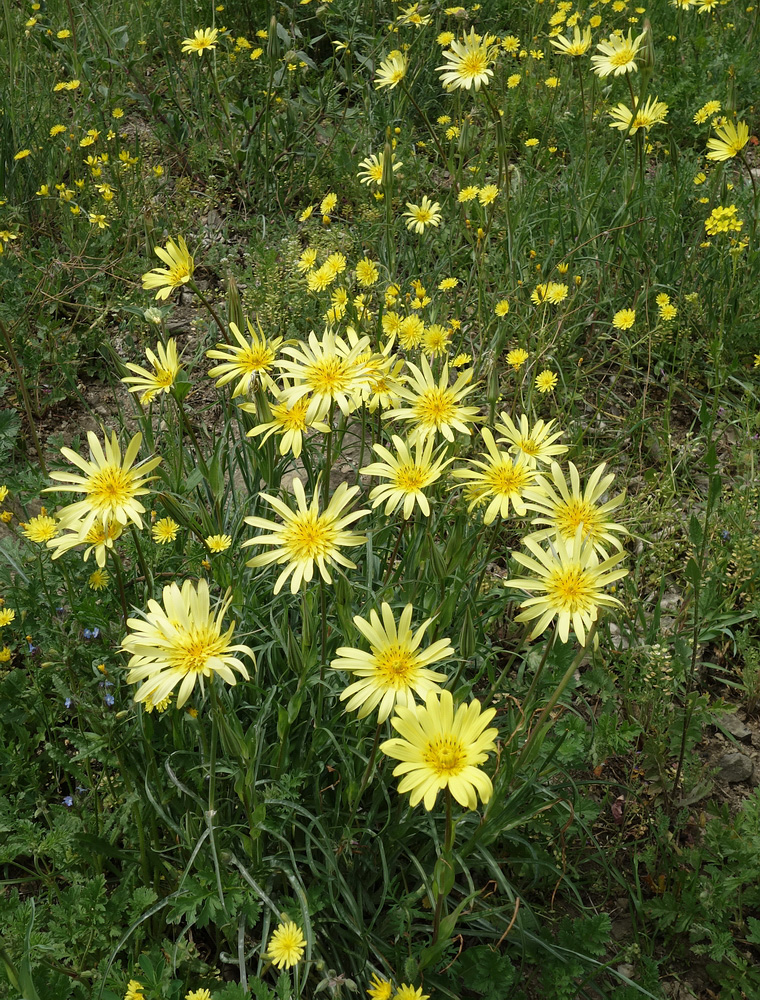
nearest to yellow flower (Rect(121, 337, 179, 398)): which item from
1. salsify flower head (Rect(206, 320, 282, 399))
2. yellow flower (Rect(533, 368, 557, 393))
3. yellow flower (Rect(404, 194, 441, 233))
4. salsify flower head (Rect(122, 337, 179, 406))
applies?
salsify flower head (Rect(122, 337, 179, 406))

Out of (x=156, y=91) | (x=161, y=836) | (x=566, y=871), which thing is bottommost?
(x=161, y=836)

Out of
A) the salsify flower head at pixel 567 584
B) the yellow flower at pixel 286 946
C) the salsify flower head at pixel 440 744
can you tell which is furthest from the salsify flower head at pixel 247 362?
the yellow flower at pixel 286 946

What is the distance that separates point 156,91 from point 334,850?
408 centimetres

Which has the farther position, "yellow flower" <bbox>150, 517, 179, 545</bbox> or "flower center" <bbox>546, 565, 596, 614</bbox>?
"yellow flower" <bbox>150, 517, 179, 545</bbox>

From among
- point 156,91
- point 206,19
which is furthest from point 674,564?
→ point 206,19

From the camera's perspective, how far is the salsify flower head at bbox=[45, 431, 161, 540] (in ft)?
5.19

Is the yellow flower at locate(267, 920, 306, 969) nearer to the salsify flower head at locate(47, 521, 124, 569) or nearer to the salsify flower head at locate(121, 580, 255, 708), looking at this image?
the salsify flower head at locate(121, 580, 255, 708)

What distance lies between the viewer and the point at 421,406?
5.92 ft

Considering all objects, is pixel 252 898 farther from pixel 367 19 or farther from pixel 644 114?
pixel 367 19

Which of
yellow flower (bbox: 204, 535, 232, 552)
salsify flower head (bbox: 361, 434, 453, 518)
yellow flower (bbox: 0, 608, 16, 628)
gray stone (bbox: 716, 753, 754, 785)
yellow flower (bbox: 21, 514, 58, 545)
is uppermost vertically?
gray stone (bbox: 716, 753, 754, 785)

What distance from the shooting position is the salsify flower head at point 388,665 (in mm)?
1386

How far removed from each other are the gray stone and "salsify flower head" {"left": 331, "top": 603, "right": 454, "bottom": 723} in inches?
49.2

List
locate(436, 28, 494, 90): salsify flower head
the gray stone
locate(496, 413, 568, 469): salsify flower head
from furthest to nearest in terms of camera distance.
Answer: locate(436, 28, 494, 90): salsify flower head
the gray stone
locate(496, 413, 568, 469): salsify flower head

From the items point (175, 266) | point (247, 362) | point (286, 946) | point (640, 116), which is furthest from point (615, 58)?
point (286, 946)
